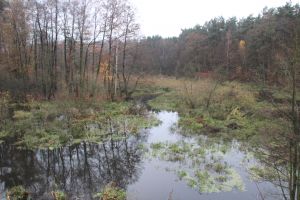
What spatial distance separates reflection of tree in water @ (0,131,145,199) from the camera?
11633 millimetres

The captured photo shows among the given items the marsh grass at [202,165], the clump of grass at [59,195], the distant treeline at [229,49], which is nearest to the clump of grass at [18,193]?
the clump of grass at [59,195]

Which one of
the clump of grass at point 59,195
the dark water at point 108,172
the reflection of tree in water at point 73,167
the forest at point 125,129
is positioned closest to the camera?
Result: the forest at point 125,129

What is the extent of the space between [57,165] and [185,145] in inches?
250

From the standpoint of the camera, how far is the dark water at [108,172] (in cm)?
1107

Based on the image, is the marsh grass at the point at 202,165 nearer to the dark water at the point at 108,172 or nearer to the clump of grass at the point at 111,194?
the dark water at the point at 108,172

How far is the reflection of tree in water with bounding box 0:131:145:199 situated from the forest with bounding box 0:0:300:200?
4cm

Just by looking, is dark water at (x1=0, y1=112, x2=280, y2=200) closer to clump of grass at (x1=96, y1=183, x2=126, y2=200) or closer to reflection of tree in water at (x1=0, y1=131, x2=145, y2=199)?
reflection of tree in water at (x1=0, y1=131, x2=145, y2=199)

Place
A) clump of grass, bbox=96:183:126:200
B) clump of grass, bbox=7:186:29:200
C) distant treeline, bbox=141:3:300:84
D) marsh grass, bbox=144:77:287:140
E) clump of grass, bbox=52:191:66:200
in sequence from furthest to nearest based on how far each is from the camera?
1. distant treeline, bbox=141:3:300:84
2. marsh grass, bbox=144:77:287:140
3. clump of grass, bbox=7:186:29:200
4. clump of grass, bbox=96:183:126:200
5. clump of grass, bbox=52:191:66:200

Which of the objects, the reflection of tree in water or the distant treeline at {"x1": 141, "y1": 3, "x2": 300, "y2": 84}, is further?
the distant treeline at {"x1": 141, "y1": 3, "x2": 300, "y2": 84}

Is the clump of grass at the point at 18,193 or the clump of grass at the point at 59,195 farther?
the clump of grass at the point at 18,193

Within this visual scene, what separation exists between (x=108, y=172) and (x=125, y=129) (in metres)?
7.32

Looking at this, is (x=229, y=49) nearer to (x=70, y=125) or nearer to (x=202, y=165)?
(x=70, y=125)

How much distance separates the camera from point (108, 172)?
13.1 m

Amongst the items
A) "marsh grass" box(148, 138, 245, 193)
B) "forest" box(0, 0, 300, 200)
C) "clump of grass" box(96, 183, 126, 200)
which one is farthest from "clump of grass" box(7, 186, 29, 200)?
"marsh grass" box(148, 138, 245, 193)
